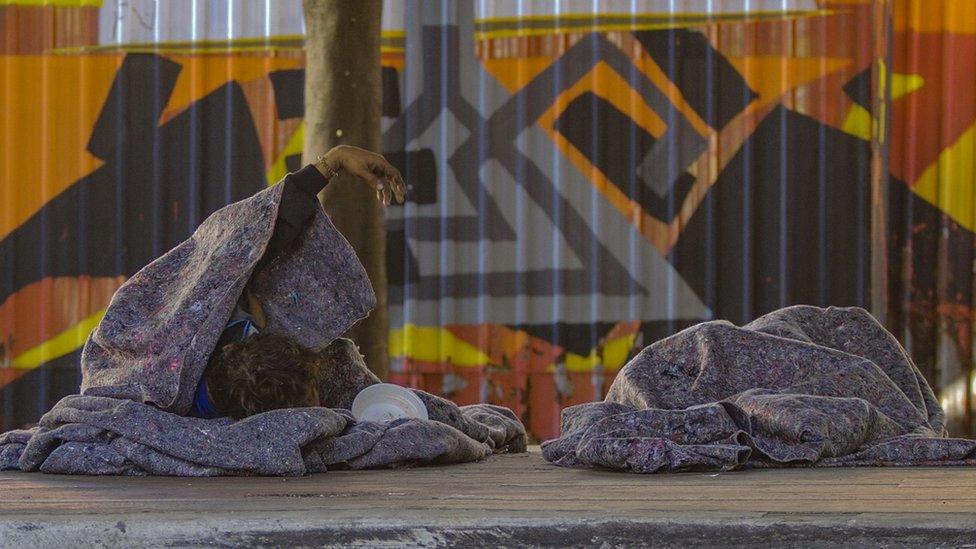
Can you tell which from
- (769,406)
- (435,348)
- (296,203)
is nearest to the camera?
(769,406)

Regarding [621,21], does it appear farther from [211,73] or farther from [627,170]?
[211,73]

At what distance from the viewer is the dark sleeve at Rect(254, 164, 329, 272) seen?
3.47 meters

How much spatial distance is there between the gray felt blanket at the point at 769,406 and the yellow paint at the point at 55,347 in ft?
13.2

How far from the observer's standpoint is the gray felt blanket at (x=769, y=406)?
2.99 m

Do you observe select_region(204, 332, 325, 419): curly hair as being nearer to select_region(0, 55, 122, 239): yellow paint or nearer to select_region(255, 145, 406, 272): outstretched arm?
select_region(255, 145, 406, 272): outstretched arm

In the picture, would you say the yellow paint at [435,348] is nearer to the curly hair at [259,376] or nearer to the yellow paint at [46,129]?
the yellow paint at [46,129]

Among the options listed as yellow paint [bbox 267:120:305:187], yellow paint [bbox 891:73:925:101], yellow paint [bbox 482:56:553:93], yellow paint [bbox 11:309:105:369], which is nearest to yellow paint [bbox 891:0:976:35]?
yellow paint [bbox 891:73:925:101]

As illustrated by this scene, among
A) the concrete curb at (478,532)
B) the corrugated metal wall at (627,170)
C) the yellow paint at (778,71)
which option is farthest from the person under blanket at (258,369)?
the yellow paint at (778,71)

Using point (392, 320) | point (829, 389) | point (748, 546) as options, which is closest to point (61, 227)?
point (392, 320)

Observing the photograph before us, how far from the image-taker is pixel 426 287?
668 cm

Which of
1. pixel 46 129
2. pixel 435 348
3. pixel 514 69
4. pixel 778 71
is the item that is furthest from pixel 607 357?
pixel 46 129

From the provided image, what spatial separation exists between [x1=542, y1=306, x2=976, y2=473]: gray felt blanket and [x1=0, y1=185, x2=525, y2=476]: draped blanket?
0.43 m

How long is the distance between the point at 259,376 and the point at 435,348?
3547 millimetres

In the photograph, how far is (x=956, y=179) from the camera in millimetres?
6414
